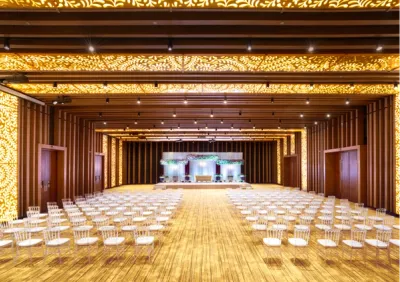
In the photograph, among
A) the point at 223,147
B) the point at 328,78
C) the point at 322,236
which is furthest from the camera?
the point at 223,147

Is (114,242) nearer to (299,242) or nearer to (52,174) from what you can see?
(299,242)

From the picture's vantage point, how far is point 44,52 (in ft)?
24.3

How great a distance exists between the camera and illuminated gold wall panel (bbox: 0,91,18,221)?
11023 mm

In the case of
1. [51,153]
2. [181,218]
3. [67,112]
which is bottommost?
[181,218]

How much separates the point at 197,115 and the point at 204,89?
5.07m

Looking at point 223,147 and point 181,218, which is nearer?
point 181,218

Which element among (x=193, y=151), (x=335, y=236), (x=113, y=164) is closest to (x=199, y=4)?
(x=335, y=236)

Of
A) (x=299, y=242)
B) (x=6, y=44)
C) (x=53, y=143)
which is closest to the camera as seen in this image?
(x=299, y=242)

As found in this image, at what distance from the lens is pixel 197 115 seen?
16875mm

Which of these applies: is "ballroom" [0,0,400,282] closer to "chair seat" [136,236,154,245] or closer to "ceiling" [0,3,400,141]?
"ceiling" [0,3,400,141]

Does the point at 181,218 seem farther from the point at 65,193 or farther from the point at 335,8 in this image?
the point at 335,8

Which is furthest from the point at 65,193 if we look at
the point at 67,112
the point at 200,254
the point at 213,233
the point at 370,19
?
the point at 370,19

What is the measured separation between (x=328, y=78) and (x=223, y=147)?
24.9 meters

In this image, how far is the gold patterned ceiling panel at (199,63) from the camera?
26.5 feet
